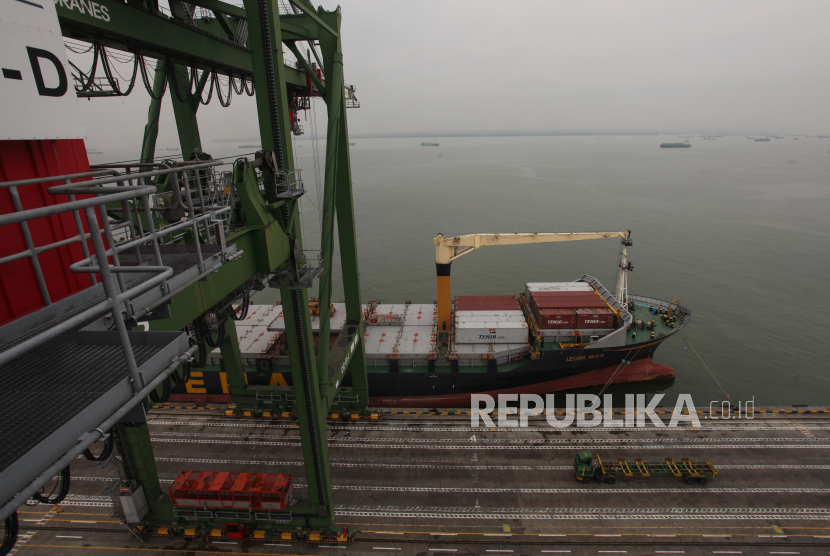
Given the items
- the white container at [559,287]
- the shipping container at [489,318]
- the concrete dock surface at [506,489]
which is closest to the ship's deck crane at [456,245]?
the shipping container at [489,318]

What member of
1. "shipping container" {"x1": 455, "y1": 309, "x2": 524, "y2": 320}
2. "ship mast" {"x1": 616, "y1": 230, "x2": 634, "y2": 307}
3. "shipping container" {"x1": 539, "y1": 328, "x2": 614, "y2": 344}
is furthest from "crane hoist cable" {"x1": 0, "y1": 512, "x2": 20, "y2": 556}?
"ship mast" {"x1": 616, "y1": 230, "x2": 634, "y2": 307}

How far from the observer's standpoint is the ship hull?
70.3 feet

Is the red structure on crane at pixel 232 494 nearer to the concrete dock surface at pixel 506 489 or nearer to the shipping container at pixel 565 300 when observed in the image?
the concrete dock surface at pixel 506 489

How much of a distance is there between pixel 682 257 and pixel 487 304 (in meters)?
28.6

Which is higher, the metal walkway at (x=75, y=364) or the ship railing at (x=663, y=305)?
the metal walkway at (x=75, y=364)

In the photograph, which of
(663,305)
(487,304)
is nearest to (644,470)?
(487,304)

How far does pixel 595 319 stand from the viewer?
862 inches

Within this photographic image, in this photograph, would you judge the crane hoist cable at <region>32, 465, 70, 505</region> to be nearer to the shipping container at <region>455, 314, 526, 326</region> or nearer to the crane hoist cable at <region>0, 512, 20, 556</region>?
the crane hoist cable at <region>0, 512, 20, 556</region>

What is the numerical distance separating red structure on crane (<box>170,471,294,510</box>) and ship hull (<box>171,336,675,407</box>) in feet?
24.7

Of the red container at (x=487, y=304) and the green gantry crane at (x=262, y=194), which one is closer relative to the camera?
the green gantry crane at (x=262, y=194)

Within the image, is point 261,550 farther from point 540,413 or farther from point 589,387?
point 589,387

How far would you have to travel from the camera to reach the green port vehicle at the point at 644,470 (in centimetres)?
1585

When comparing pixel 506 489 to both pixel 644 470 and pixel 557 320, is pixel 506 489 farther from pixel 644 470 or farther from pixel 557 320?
pixel 557 320

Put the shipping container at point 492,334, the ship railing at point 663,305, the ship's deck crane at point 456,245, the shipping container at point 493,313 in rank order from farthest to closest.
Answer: the ship railing at point 663,305
the shipping container at point 493,313
the ship's deck crane at point 456,245
the shipping container at point 492,334
